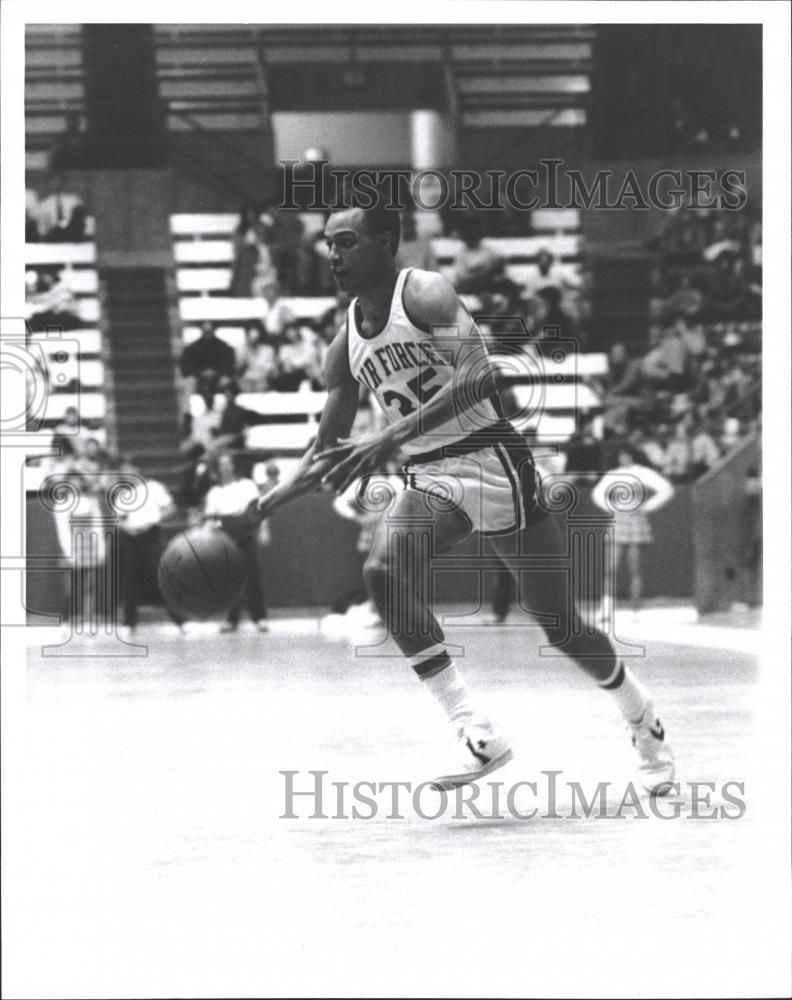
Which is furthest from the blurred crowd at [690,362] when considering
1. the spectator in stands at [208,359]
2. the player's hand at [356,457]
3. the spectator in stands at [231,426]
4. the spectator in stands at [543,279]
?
the player's hand at [356,457]

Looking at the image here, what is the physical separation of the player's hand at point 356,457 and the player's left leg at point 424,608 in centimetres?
67

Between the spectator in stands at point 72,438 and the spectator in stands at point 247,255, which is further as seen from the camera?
the spectator in stands at point 247,255

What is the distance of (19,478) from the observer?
383cm

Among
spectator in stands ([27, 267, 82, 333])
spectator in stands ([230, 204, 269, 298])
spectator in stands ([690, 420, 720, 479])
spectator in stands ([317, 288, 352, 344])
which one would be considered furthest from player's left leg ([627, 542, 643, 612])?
spectator in stands ([27, 267, 82, 333])

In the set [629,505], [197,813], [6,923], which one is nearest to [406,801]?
[197,813]

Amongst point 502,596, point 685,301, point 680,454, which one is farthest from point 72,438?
point 685,301

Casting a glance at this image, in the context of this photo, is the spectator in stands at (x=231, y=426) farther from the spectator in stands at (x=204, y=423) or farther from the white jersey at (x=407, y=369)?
the white jersey at (x=407, y=369)

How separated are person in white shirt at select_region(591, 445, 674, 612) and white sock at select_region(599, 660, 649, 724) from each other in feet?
38.0

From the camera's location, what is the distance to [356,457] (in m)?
5.77

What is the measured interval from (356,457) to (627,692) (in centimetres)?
175

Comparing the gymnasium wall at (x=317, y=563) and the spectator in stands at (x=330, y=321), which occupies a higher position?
the spectator in stands at (x=330, y=321)

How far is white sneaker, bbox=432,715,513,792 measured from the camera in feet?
21.7

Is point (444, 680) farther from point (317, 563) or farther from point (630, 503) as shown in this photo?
point (317, 563)

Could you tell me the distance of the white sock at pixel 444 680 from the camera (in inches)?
260
